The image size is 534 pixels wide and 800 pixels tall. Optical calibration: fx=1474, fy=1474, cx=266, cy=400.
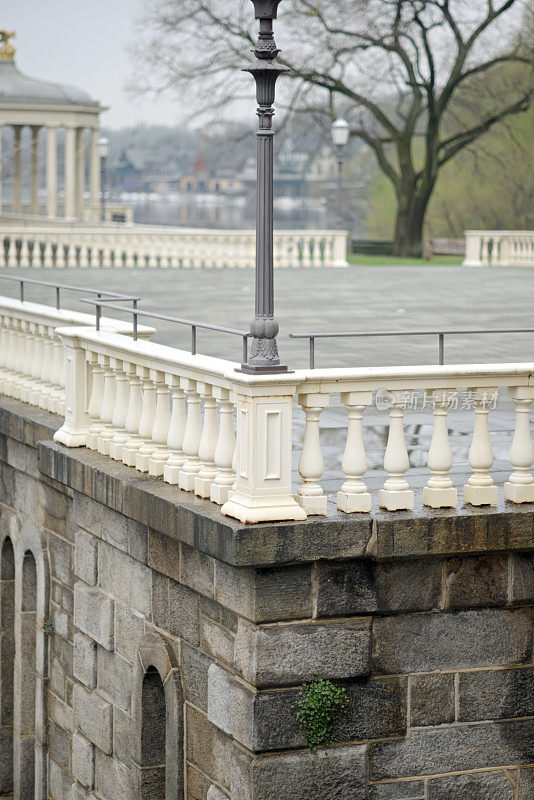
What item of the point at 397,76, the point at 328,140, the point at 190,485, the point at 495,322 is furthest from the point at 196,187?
the point at 190,485

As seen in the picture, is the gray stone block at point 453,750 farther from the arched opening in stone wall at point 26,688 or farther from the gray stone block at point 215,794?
the arched opening in stone wall at point 26,688

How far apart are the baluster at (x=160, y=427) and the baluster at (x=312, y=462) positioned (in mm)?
1457

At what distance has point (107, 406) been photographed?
984cm

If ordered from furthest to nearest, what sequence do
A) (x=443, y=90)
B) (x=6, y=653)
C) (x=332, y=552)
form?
1. (x=443, y=90)
2. (x=6, y=653)
3. (x=332, y=552)

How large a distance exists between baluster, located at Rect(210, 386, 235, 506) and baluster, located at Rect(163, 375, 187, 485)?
643mm

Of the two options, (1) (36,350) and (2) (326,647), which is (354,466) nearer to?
(2) (326,647)

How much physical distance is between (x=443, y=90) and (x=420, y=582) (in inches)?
1452

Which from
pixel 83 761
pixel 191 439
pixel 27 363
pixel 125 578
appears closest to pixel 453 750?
pixel 191 439

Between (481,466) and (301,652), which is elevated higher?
(481,466)

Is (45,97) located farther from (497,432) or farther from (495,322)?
(497,432)

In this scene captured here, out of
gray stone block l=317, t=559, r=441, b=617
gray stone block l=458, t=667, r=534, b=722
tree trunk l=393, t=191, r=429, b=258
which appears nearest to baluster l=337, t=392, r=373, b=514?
gray stone block l=317, t=559, r=441, b=617

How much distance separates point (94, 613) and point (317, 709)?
286 cm

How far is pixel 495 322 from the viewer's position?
18141mm

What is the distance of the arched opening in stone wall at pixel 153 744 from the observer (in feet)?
30.9
